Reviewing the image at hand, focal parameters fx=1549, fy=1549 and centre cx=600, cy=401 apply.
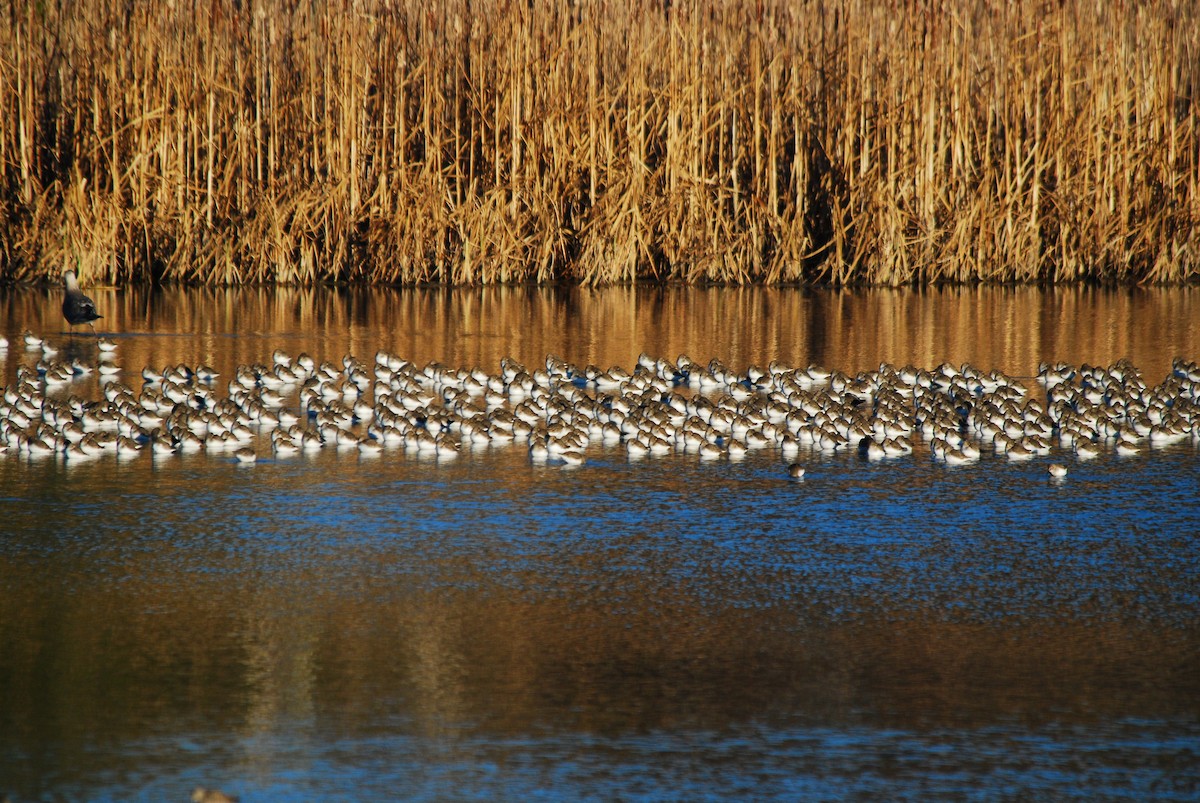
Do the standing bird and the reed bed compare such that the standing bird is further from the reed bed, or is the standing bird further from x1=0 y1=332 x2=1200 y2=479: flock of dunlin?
the reed bed

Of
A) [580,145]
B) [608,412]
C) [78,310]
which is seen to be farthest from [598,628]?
[580,145]

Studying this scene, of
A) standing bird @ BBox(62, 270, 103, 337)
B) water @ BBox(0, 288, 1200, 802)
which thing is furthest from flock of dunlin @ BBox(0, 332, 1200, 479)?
standing bird @ BBox(62, 270, 103, 337)

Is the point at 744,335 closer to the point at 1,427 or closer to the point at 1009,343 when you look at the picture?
the point at 1009,343

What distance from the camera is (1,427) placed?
461 inches

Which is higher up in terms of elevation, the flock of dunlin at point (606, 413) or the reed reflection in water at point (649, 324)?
the reed reflection in water at point (649, 324)

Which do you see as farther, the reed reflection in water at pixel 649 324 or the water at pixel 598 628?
the reed reflection in water at pixel 649 324

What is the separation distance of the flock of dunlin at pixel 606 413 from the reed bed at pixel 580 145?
7712mm

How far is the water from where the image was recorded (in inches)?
233

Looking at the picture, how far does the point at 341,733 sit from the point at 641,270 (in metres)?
17.3

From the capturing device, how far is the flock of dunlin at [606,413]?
11.6 metres

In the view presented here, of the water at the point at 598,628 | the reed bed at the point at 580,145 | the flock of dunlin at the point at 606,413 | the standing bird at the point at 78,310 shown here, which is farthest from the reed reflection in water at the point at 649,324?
the water at the point at 598,628

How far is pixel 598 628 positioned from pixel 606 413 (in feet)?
16.2

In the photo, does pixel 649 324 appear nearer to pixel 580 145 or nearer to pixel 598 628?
pixel 580 145

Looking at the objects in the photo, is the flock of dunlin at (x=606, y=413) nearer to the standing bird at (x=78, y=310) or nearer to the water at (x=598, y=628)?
the water at (x=598, y=628)
